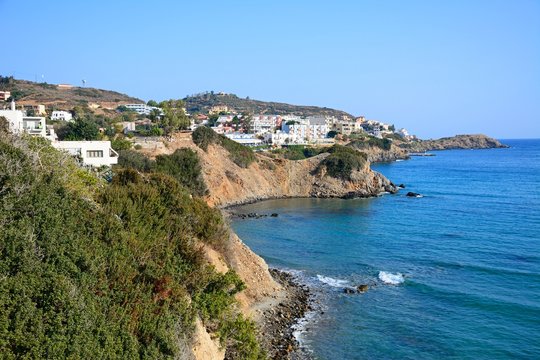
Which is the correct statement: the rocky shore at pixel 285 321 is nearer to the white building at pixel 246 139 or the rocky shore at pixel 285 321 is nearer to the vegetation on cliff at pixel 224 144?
the vegetation on cliff at pixel 224 144

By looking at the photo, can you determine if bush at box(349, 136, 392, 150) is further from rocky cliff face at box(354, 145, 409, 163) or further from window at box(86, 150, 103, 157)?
window at box(86, 150, 103, 157)

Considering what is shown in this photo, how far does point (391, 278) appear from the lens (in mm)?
31297

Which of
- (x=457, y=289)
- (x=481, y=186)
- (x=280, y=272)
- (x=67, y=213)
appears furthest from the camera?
(x=481, y=186)

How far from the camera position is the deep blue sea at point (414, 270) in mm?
22438

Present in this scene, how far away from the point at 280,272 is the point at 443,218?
1066 inches

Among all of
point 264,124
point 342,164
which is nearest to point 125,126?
point 342,164

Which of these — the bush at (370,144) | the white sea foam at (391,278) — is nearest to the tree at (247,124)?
Result: the bush at (370,144)

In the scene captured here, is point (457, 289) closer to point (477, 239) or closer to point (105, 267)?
point (477, 239)

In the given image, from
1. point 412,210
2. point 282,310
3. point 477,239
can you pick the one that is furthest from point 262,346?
point 412,210

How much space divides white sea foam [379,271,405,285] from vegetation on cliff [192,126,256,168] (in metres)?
40.7

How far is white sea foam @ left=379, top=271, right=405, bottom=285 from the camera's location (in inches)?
1204

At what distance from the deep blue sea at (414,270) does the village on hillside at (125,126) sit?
16819 mm

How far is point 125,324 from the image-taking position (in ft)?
41.4

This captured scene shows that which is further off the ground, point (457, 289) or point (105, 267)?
point (105, 267)
